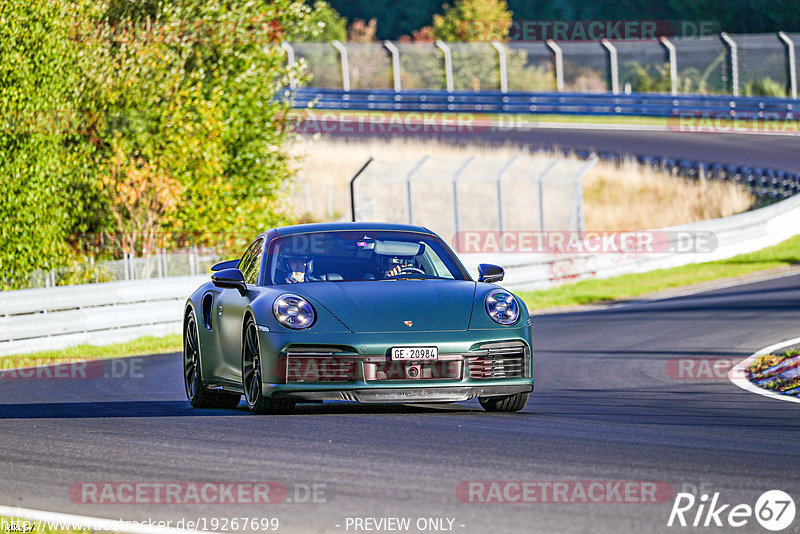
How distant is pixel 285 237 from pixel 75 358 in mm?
8082

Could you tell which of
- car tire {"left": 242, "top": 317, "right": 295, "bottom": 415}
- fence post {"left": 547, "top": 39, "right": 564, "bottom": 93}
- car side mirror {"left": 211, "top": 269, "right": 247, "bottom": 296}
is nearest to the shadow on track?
car tire {"left": 242, "top": 317, "right": 295, "bottom": 415}

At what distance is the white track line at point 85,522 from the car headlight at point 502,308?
3878 millimetres

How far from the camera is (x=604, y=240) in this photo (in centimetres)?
2702

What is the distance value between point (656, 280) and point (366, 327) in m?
18.2

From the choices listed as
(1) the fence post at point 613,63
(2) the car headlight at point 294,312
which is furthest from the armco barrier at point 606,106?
(2) the car headlight at point 294,312

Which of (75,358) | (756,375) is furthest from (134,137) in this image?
(756,375)

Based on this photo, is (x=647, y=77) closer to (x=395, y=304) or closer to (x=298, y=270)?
(x=298, y=270)

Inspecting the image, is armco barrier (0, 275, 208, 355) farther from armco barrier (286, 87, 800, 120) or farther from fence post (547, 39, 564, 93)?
fence post (547, 39, 564, 93)

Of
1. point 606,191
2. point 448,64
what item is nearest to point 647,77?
point 448,64

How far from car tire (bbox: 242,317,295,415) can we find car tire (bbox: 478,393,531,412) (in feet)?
4.61

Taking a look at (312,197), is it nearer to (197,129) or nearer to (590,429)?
(197,129)

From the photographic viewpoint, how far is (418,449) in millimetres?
7613

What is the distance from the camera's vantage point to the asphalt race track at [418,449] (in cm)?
602

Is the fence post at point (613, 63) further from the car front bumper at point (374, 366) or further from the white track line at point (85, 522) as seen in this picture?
the white track line at point (85, 522)
